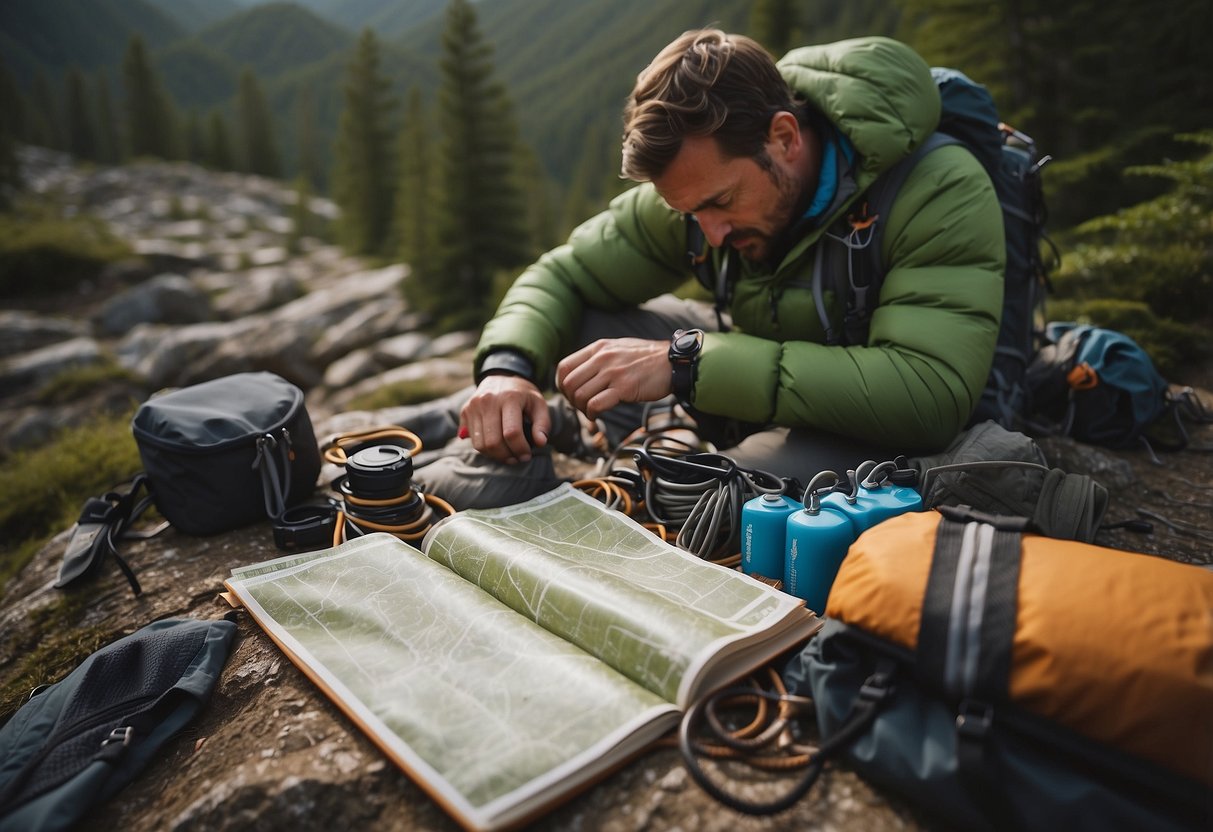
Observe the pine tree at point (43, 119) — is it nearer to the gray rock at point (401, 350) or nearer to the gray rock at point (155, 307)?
the gray rock at point (155, 307)

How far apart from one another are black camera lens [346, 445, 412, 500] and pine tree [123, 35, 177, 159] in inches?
2820

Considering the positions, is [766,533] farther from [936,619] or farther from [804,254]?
[804,254]

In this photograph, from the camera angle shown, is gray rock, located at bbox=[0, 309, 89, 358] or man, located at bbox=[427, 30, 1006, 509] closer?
man, located at bbox=[427, 30, 1006, 509]

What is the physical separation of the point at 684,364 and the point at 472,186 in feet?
56.1

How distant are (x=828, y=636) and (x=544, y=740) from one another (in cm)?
74

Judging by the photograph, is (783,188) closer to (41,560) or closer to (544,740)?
(544,740)

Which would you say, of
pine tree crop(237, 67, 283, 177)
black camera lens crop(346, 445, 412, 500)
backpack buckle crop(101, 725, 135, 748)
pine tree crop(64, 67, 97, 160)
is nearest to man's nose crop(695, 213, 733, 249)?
black camera lens crop(346, 445, 412, 500)

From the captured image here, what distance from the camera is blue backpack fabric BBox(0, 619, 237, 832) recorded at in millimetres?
1712

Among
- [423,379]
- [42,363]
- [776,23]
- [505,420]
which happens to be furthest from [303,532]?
[776,23]

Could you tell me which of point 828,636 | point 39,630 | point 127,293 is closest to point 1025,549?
point 828,636

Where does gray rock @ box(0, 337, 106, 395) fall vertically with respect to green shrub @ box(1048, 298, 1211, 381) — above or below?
below

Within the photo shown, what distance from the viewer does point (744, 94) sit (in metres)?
2.82

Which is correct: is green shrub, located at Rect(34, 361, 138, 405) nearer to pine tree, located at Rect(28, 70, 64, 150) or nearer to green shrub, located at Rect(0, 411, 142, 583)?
green shrub, located at Rect(0, 411, 142, 583)

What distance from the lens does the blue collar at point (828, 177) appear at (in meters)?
2.93
